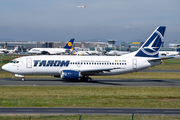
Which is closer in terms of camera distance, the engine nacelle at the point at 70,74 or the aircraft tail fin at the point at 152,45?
the engine nacelle at the point at 70,74

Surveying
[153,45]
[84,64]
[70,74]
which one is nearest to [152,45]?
[153,45]

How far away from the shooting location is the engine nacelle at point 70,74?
150 feet

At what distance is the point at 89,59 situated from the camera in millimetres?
49781

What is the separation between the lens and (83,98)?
3128 cm

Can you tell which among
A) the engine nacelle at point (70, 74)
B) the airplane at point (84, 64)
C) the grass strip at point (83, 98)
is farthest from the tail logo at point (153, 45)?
the grass strip at point (83, 98)

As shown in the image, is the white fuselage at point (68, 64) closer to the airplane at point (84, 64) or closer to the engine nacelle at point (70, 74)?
the airplane at point (84, 64)

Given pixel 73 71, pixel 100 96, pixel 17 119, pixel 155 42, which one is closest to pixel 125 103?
pixel 100 96

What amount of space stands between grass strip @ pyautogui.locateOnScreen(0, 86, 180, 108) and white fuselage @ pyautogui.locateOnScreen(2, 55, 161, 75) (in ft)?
32.7

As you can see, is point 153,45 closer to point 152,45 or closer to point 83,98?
point 152,45

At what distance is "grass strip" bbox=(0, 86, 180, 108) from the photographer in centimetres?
2760

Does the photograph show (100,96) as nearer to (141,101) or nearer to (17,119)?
(141,101)

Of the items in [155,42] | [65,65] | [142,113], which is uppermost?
[155,42]

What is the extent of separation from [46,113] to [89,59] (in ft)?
90.5

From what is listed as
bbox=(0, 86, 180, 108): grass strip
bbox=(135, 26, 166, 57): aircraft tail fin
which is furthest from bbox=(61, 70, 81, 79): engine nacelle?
bbox=(135, 26, 166, 57): aircraft tail fin
